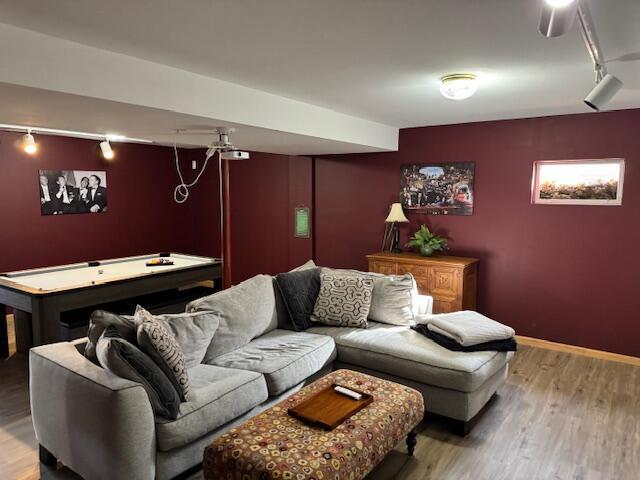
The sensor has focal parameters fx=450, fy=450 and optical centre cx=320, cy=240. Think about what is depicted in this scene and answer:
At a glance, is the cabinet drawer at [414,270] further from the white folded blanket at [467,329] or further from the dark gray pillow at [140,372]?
the dark gray pillow at [140,372]

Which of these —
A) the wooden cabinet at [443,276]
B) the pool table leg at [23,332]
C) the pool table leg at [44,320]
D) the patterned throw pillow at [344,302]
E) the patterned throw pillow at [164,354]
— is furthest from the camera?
the wooden cabinet at [443,276]

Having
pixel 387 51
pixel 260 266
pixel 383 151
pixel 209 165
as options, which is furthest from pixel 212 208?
pixel 387 51

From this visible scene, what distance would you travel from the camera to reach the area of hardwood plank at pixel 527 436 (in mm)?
2514

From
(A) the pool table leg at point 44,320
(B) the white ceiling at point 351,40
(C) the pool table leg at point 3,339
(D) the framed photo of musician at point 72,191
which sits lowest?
(C) the pool table leg at point 3,339

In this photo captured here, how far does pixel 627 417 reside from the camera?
10.2 ft

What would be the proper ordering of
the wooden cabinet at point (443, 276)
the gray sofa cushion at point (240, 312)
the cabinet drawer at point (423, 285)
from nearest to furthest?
1. the gray sofa cushion at point (240, 312)
2. the wooden cabinet at point (443, 276)
3. the cabinet drawer at point (423, 285)

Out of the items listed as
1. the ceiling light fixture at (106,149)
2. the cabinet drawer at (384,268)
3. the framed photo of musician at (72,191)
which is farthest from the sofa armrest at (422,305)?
the framed photo of musician at (72,191)

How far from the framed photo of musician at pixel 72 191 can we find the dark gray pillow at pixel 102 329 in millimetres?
3683

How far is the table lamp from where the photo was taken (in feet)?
16.6

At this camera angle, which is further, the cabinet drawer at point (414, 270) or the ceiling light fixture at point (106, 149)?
the ceiling light fixture at point (106, 149)

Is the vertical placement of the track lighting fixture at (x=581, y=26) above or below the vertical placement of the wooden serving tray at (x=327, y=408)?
above

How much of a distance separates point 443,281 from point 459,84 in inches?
88.7

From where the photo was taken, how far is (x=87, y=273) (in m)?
4.39

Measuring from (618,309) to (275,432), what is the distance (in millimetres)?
3592
